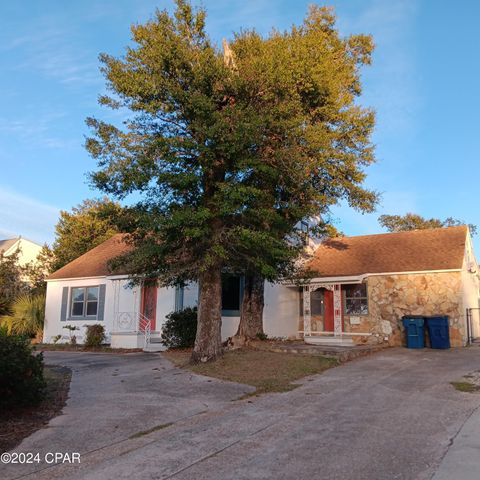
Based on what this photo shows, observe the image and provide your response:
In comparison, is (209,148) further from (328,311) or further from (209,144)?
(328,311)

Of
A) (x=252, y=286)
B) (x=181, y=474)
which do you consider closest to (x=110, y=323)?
(x=252, y=286)

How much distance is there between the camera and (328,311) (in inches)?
846

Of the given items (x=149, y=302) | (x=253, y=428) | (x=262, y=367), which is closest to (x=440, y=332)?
(x=262, y=367)

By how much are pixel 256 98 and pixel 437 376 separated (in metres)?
8.37

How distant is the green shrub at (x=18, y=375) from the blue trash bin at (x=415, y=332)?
1353 centimetres

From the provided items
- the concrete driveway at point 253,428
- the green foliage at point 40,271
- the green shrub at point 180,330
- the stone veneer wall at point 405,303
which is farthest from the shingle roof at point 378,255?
the concrete driveway at point 253,428

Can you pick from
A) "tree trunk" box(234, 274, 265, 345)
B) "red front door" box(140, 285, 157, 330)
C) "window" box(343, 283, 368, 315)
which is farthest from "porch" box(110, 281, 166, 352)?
"window" box(343, 283, 368, 315)

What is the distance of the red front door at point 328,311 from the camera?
70.0ft

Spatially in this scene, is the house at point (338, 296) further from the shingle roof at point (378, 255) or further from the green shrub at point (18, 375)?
the green shrub at point (18, 375)

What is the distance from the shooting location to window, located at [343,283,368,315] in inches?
803

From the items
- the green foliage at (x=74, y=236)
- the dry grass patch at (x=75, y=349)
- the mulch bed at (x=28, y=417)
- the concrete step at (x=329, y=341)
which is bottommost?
the mulch bed at (x=28, y=417)

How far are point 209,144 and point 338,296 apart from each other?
10973mm

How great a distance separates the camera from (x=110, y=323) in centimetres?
2136

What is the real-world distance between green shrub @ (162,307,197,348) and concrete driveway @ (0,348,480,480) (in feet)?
18.6
